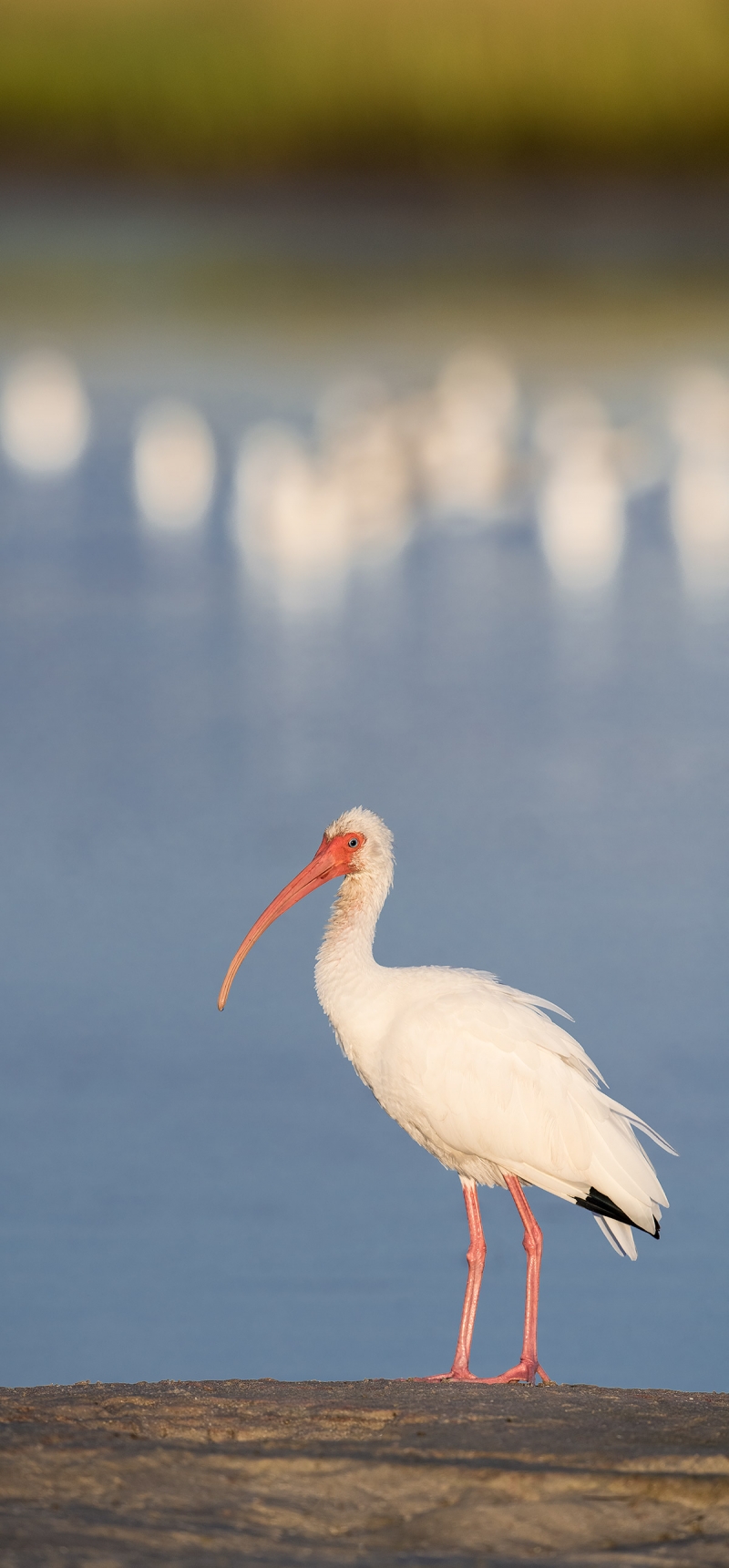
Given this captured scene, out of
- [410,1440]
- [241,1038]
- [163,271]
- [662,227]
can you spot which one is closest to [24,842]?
[241,1038]

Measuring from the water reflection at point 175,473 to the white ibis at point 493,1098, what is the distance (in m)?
10.9

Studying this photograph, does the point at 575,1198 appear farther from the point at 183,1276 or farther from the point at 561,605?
the point at 561,605

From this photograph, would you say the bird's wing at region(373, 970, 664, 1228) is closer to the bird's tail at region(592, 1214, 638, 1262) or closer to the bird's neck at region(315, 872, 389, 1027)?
the bird's tail at region(592, 1214, 638, 1262)

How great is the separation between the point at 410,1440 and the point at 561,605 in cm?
1045

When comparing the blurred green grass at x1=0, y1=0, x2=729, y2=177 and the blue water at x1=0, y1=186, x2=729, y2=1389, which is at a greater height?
the blurred green grass at x1=0, y1=0, x2=729, y2=177

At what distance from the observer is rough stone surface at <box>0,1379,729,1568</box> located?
11.8ft

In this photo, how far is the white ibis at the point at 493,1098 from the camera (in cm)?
552

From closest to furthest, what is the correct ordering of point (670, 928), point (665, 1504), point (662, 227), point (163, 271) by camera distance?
point (665, 1504)
point (670, 928)
point (163, 271)
point (662, 227)

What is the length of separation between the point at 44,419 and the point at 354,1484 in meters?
16.1

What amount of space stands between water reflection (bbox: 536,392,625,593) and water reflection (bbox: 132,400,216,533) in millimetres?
2673

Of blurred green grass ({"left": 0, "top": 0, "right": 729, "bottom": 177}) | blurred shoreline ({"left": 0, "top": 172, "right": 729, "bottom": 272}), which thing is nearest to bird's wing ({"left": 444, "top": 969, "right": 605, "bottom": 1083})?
blurred shoreline ({"left": 0, "top": 172, "right": 729, "bottom": 272})

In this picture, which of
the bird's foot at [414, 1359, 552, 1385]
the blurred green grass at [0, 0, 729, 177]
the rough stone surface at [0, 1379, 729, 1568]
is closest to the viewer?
the rough stone surface at [0, 1379, 729, 1568]

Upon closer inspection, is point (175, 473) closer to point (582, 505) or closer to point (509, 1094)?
point (582, 505)

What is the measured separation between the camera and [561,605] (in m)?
14.2
